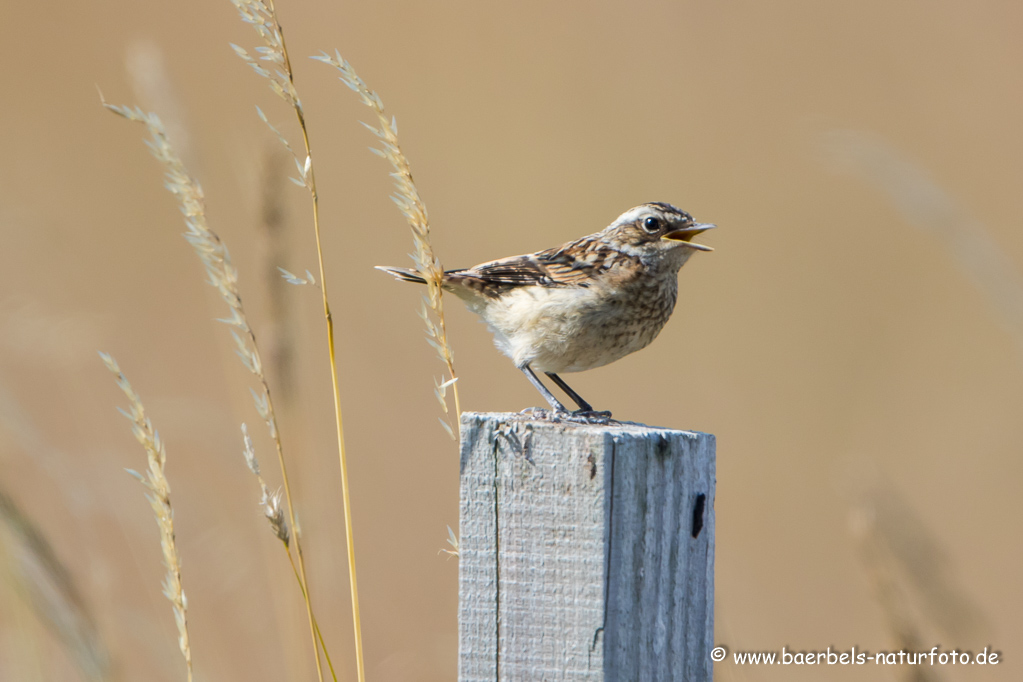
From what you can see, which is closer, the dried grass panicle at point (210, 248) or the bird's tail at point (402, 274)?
the dried grass panicle at point (210, 248)

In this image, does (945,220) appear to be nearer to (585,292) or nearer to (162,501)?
(585,292)

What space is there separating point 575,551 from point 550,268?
1833mm

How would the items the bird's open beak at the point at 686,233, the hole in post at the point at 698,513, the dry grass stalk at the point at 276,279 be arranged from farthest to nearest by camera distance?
the bird's open beak at the point at 686,233 → the dry grass stalk at the point at 276,279 → the hole in post at the point at 698,513

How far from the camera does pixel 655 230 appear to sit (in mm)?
3633

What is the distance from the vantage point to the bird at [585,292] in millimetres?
3336

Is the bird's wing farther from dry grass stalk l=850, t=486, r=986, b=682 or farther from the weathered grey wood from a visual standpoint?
the weathered grey wood

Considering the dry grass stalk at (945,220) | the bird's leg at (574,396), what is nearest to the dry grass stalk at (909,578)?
the dry grass stalk at (945,220)

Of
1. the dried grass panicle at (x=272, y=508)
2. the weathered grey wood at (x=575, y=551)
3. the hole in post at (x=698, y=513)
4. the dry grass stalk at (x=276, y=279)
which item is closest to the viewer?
the weathered grey wood at (x=575, y=551)

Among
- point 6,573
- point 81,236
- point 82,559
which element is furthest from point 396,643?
point 81,236

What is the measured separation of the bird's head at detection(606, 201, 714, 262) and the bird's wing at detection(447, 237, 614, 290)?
0.09 metres

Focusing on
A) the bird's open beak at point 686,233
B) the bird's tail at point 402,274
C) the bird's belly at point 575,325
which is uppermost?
the bird's open beak at point 686,233

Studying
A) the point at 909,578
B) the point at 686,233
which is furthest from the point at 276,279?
the point at 909,578

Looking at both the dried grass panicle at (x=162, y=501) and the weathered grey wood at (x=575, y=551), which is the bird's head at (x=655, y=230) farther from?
the dried grass panicle at (x=162, y=501)

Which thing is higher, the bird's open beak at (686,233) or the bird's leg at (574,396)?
the bird's open beak at (686,233)
